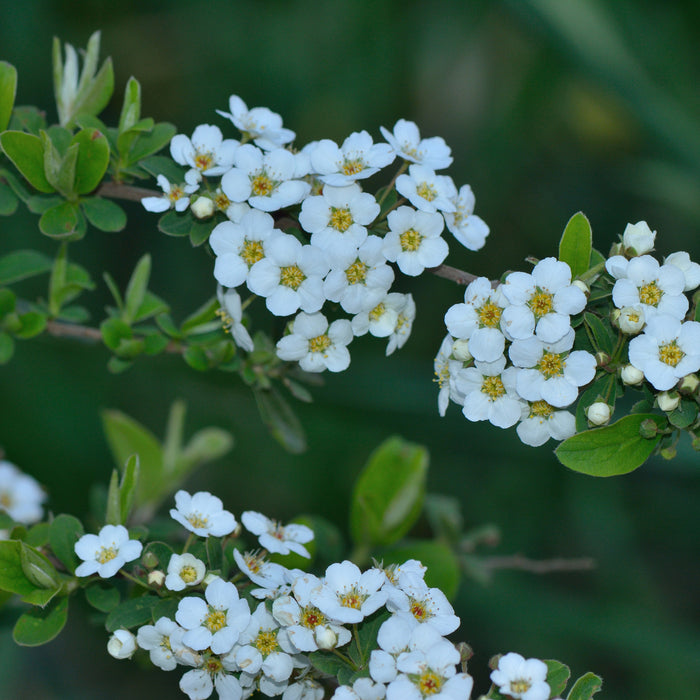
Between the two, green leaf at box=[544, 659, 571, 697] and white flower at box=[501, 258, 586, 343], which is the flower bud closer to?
white flower at box=[501, 258, 586, 343]

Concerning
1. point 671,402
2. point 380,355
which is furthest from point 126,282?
point 671,402

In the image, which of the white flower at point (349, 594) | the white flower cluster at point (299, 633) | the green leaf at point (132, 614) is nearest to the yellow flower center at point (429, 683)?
the white flower cluster at point (299, 633)

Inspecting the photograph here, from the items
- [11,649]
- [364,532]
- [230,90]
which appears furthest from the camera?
[230,90]

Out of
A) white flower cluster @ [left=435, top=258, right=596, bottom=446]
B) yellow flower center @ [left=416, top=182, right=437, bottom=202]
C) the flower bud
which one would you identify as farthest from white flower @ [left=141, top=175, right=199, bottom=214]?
→ the flower bud

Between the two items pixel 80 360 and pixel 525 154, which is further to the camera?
pixel 525 154

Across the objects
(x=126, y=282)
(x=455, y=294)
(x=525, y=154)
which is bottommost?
(x=126, y=282)

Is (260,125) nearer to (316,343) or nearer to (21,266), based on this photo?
(316,343)

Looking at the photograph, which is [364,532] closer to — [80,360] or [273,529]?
[273,529]

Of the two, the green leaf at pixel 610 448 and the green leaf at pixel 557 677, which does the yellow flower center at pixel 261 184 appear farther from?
the green leaf at pixel 557 677
